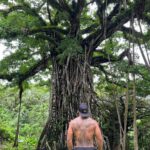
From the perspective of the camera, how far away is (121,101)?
7.26m

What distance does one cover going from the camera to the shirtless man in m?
4.29

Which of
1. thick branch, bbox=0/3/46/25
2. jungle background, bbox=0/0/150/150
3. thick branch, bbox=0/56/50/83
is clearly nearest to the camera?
jungle background, bbox=0/0/150/150

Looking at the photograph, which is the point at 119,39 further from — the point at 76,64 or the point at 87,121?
the point at 87,121

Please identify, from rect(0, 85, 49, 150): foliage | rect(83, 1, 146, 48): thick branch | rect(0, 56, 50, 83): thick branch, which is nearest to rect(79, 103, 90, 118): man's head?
rect(83, 1, 146, 48): thick branch

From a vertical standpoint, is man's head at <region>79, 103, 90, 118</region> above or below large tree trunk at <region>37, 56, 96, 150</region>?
below

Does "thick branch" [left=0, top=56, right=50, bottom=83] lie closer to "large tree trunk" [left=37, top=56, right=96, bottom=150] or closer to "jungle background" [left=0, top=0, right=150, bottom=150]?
"jungle background" [left=0, top=0, right=150, bottom=150]

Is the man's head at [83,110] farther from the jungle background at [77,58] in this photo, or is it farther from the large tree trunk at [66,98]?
the large tree trunk at [66,98]

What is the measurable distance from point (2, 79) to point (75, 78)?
1.84 meters

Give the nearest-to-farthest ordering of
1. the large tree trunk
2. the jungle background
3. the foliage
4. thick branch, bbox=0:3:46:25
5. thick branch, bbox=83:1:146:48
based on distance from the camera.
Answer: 1. thick branch, bbox=83:1:146:48
2. the jungle background
3. the large tree trunk
4. thick branch, bbox=0:3:46:25
5. the foliage

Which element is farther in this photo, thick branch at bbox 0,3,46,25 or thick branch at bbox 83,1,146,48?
thick branch at bbox 0,3,46,25

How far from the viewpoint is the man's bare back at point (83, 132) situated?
429 cm

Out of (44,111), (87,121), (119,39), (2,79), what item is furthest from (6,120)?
(87,121)

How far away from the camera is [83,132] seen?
14.1ft

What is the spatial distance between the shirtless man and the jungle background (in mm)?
1553
